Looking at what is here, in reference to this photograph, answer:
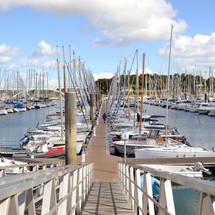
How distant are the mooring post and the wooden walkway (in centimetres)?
155

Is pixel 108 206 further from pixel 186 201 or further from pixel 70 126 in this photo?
pixel 186 201

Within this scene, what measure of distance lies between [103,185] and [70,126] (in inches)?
153

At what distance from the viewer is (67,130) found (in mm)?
18203

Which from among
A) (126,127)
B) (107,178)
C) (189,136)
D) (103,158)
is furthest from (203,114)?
(107,178)

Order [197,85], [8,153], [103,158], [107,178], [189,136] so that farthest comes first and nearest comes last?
[197,85]
[189,136]
[8,153]
[103,158]
[107,178]

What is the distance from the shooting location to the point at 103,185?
600 inches

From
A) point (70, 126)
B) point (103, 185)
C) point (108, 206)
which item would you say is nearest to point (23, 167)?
point (108, 206)

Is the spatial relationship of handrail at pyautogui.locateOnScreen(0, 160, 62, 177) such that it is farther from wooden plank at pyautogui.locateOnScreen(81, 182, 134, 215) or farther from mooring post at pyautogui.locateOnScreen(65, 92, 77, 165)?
mooring post at pyautogui.locateOnScreen(65, 92, 77, 165)

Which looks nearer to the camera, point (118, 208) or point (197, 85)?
point (118, 208)

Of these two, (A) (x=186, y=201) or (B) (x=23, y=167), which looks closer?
(B) (x=23, y=167)

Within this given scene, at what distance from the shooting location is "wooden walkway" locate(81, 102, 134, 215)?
8.75m

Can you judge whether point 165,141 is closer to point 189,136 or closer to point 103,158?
point 103,158

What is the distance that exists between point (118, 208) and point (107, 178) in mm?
11261

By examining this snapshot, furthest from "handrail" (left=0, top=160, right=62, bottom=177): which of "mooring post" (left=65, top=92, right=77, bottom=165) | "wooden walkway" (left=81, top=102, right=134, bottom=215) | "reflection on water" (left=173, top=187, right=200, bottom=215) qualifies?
"reflection on water" (left=173, top=187, right=200, bottom=215)
